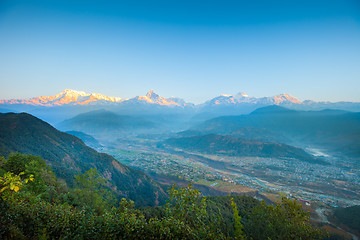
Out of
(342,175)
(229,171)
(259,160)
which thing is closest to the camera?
(342,175)

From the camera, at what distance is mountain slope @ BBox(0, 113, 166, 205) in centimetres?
6962

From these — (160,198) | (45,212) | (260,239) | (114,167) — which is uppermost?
(45,212)

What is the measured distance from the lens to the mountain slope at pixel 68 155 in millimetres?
69619

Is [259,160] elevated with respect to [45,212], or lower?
lower

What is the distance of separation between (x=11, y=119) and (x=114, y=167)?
61574 mm

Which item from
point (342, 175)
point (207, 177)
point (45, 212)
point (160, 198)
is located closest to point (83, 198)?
point (45, 212)

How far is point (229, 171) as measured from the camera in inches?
5167

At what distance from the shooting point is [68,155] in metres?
81.4

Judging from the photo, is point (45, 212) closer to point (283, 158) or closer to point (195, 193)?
point (195, 193)

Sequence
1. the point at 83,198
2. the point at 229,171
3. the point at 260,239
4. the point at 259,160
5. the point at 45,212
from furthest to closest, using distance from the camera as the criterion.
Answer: the point at 259,160 → the point at 229,171 → the point at 83,198 → the point at 260,239 → the point at 45,212

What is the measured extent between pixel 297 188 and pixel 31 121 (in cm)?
15844

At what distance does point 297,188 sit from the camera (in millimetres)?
94188

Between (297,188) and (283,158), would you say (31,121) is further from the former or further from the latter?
(283,158)

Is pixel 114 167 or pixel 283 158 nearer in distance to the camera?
pixel 114 167
